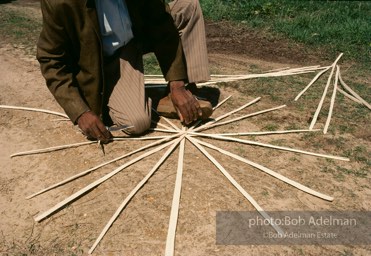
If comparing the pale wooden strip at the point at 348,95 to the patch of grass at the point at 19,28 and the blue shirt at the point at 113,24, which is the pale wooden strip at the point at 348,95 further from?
the patch of grass at the point at 19,28

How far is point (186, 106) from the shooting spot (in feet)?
7.86

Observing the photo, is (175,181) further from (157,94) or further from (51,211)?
(157,94)

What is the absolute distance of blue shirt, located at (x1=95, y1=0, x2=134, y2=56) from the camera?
2.22 m

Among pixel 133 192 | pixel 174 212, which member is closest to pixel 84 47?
pixel 133 192

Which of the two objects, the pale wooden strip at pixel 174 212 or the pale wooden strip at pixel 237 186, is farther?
the pale wooden strip at pixel 237 186

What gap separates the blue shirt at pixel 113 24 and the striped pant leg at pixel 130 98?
0.14m

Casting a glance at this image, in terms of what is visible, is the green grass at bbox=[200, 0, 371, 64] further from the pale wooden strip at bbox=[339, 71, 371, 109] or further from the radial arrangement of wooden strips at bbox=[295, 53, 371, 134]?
the pale wooden strip at bbox=[339, 71, 371, 109]

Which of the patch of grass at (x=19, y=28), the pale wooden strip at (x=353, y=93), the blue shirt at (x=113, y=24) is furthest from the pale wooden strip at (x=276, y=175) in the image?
the patch of grass at (x=19, y=28)

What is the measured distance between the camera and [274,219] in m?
1.82

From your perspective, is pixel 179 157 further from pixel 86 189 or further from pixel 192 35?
pixel 192 35

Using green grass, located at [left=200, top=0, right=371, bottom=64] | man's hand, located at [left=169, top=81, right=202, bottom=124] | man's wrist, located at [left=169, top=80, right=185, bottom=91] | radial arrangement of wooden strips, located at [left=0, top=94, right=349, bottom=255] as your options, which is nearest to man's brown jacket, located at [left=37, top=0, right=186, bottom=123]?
man's wrist, located at [left=169, top=80, right=185, bottom=91]

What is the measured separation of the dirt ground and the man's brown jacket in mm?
332

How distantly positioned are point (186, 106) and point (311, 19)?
281cm

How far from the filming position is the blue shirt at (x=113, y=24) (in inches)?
87.6
